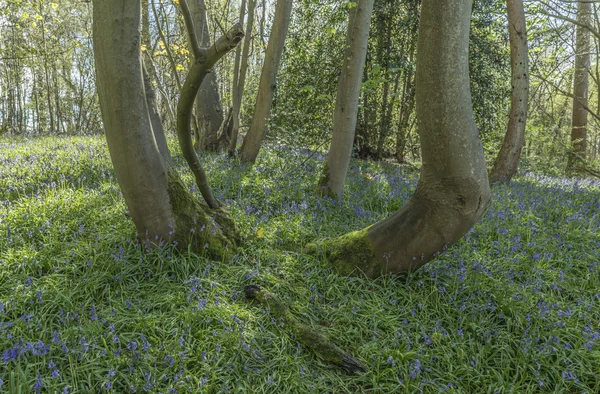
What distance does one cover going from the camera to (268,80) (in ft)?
22.9

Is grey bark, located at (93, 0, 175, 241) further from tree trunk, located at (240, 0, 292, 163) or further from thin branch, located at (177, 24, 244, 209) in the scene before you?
tree trunk, located at (240, 0, 292, 163)

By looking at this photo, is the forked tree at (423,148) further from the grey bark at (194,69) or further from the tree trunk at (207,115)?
the tree trunk at (207,115)

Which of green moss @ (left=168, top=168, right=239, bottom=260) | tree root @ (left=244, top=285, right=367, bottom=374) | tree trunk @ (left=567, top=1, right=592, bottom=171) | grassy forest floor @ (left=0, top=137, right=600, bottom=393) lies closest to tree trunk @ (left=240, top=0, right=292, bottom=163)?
grassy forest floor @ (left=0, top=137, right=600, bottom=393)

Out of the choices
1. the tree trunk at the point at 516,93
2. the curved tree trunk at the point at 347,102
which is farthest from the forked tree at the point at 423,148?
the tree trunk at the point at 516,93

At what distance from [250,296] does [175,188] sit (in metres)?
1.17

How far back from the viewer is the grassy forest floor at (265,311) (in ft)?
7.39

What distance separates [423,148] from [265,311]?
195 cm

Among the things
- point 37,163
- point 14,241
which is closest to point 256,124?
point 37,163

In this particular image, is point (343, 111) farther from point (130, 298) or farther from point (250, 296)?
point (130, 298)

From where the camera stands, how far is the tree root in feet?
8.45

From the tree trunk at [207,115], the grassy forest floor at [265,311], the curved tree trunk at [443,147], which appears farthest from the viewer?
the tree trunk at [207,115]

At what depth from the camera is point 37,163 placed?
578cm

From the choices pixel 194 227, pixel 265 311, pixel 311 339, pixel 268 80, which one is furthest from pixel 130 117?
pixel 268 80

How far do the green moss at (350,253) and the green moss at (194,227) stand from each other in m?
0.91
